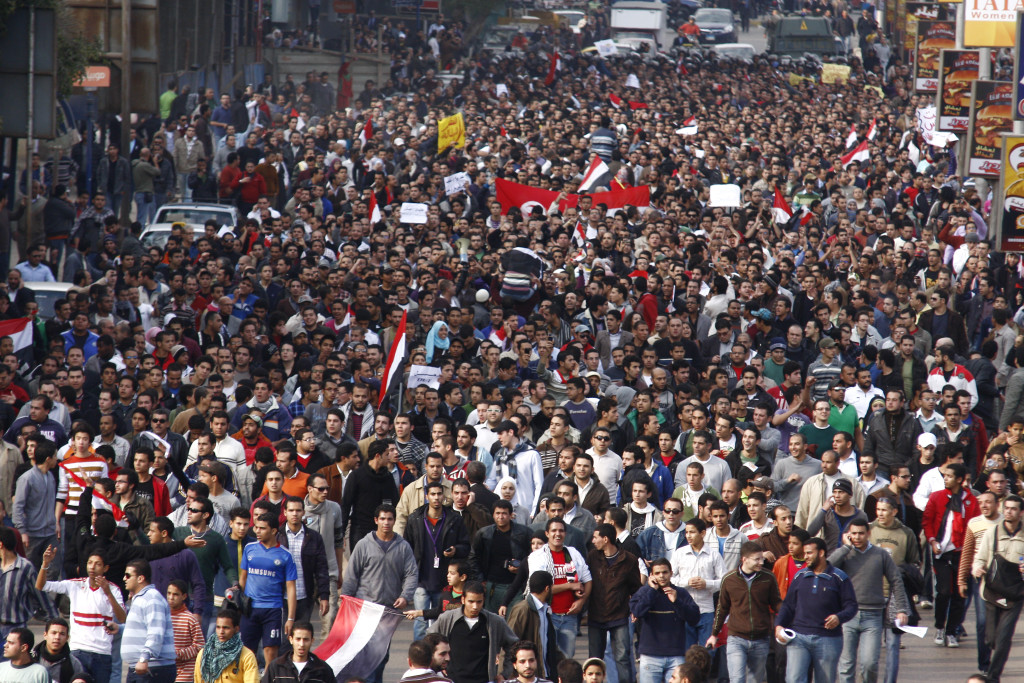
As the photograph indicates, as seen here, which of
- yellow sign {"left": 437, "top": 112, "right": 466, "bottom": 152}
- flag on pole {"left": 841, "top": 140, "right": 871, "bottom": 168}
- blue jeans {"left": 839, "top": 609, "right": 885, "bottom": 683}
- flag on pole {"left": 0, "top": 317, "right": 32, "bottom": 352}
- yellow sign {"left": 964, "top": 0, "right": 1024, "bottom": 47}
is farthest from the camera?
flag on pole {"left": 841, "top": 140, "right": 871, "bottom": 168}

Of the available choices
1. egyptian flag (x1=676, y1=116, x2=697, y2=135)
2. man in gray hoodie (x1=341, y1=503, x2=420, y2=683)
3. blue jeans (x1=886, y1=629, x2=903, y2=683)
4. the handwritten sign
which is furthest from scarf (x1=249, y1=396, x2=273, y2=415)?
egyptian flag (x1=676, y1=116, x2=697, y2=135)

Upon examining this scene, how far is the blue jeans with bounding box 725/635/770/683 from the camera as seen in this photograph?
1055cm

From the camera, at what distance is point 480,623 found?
33.1ft

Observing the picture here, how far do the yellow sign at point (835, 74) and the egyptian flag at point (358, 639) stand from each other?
130ft

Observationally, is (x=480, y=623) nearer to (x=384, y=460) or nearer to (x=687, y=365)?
(x=384, y=460)

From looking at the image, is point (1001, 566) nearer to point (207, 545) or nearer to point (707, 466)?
point (707, 466)

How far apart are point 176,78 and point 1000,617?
91.9 feet

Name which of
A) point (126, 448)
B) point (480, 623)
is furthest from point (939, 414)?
point (126, 448)

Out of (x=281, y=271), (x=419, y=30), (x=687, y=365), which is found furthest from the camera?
(x=419, y=30)

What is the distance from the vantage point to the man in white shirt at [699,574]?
1085cm

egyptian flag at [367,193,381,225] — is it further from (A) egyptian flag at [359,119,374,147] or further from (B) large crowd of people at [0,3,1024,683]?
(A) egyptian flag at [359,119,374,147]

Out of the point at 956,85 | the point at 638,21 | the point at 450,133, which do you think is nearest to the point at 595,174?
the point at 450,133

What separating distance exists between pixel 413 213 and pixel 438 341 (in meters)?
6.10

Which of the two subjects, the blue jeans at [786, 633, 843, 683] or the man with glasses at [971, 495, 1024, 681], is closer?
the blue jeans at [786, 633, 843, 683]
